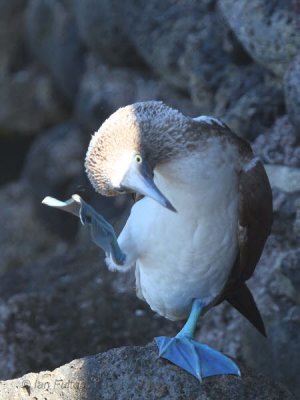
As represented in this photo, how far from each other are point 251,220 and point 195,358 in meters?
0.64

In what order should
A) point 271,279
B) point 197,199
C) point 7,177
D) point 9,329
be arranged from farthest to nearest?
point 7,177 < point 9,329 < point 271,279 < point 197,199

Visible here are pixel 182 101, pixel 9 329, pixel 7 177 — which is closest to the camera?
pixel 9 329

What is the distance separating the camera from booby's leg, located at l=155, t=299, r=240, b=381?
3188 millimetres

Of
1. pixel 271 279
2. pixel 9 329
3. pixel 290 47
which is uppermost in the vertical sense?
pixel 290 47

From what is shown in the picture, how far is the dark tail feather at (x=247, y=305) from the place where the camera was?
13.0 ft

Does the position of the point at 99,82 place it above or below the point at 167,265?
below

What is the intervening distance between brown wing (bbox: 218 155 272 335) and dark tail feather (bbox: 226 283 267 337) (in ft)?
0.20

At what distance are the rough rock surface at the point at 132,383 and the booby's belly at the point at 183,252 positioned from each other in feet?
1.31

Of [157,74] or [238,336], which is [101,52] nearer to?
[157,74]

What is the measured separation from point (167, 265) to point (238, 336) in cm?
123

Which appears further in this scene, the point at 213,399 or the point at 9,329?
the point at 9,329

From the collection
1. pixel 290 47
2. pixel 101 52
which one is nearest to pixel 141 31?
pixel 101 52

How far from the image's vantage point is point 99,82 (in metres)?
6.69

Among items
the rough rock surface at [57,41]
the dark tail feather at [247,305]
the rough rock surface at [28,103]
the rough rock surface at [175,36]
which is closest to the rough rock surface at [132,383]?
the dark tail feather at [247,305]
